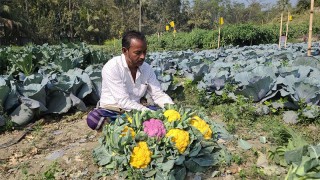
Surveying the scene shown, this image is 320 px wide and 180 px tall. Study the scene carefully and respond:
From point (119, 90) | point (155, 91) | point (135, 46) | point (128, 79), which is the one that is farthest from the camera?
point (155, 91)

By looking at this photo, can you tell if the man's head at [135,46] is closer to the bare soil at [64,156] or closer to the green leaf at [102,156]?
the green leaf at [102,156]

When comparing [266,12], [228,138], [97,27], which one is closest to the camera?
[228,138]

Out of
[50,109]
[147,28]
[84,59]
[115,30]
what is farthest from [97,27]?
[50,109]

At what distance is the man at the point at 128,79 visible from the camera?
2.72 meters

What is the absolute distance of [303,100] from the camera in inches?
138

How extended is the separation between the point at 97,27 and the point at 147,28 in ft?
21.5

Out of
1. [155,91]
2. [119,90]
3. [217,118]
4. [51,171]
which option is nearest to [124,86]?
[119,90]

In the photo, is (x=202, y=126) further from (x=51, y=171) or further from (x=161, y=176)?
(x=51, y=171)

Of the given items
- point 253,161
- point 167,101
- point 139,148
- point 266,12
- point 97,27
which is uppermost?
point 266,12

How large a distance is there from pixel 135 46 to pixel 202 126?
34.9 inches

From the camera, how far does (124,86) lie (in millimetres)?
2896

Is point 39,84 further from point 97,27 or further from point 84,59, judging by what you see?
point 97,27

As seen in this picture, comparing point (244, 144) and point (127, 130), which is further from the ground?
point (127, 130)

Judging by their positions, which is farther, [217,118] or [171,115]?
[217,118]
